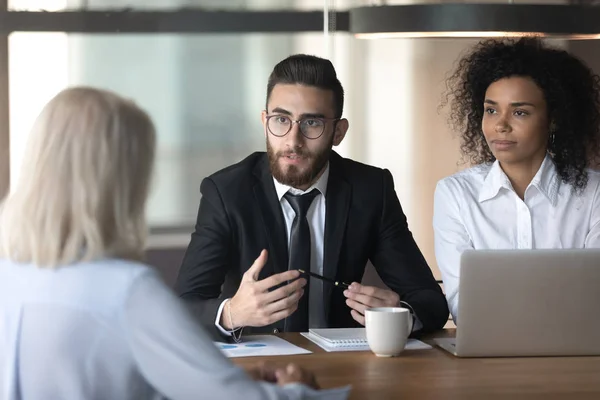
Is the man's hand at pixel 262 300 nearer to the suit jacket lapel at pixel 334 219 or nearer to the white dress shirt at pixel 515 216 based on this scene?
the suit jacket lapel at pixel 334 219

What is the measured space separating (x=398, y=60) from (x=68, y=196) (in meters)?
3.58

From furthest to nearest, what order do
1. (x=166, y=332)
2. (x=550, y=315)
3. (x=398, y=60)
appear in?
1. (x=398, y=60)
2. (x=550, y=315)
3. (x=166, y=332)

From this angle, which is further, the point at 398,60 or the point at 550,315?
the point at 398,60

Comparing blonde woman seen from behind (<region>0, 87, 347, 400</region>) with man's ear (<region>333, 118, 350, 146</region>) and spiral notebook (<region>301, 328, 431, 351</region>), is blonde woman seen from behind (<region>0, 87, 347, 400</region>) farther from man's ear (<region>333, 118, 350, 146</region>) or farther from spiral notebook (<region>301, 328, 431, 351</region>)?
man's ear (<region>333, 118, 350, 146</region>)

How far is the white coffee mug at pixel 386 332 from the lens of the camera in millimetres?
1958

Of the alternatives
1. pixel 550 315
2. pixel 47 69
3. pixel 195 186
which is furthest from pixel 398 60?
pixel 550 315

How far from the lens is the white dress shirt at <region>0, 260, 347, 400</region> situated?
126cm

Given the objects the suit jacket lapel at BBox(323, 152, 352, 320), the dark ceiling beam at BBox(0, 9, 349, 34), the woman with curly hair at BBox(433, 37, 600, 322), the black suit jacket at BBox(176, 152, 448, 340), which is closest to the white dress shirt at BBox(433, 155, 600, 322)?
the woman with curly hair at BBox(433, 37, 600, 322)

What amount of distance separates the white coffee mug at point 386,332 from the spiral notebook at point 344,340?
0.08 m

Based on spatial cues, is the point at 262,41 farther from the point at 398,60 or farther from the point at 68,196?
the point at 68,196

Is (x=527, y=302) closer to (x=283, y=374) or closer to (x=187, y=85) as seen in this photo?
(x=283, y=374)

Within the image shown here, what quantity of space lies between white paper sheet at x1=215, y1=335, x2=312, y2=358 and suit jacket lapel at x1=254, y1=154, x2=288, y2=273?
0.41 m

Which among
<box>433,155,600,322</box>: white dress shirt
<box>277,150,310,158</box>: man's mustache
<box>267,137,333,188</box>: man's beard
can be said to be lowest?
<box>433,155,600,322</box>: white dress shirt

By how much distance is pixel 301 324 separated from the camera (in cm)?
254
